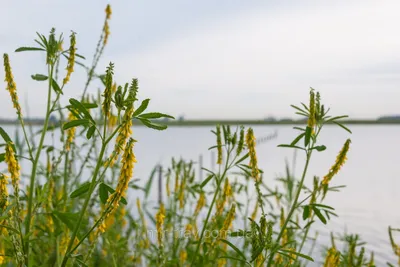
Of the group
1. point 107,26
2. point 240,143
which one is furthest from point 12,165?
point 107,26

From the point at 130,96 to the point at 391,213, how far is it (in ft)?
23.4

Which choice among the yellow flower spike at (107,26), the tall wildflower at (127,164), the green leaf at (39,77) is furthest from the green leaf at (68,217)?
the yellow flower spike at (107,26)

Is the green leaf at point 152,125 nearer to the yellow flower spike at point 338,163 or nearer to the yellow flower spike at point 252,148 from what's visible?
the yellow flower spike at point 252,148

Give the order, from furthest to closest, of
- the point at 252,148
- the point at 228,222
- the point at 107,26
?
the point at 107,26 → the point at 228,222 → the point at 252,148

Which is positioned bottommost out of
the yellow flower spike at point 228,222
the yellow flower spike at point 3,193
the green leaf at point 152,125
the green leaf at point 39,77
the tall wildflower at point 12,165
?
the yellow flower spike at point 228,222

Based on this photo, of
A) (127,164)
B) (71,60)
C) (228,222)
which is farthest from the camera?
(228,222)

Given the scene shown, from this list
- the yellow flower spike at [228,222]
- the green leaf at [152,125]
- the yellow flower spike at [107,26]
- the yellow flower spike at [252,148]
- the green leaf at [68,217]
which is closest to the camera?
the green leaf at [152,125]

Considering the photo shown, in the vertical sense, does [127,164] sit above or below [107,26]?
below

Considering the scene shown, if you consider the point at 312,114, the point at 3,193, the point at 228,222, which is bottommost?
the point at 228,222

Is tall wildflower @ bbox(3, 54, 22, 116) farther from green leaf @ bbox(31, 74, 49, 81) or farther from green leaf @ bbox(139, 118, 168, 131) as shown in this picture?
green leaf @ bbox(139, 118, 168, 131)

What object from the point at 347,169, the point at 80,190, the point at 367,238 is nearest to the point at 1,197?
the point at 80,190

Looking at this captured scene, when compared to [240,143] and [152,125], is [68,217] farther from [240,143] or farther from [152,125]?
[240,143]

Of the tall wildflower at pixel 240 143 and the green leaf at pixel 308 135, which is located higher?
the green leaf at pixel 308 135

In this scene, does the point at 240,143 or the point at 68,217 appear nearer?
the point at 68,217
